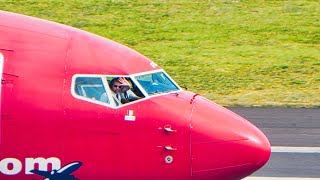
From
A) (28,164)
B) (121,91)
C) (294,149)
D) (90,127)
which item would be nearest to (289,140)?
(294,149)

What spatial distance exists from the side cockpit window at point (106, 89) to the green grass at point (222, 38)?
6674mm

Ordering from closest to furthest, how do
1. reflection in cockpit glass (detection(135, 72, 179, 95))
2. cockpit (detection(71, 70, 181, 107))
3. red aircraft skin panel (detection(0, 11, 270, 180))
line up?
1. red aircraft skin panel (detection(0, 11, 270, 180))
2. cockpit (detection(71, 70, 181, 107))
3. reflection in cockpit glass (detection(135, 72, 179, 95))

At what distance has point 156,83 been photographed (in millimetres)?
11719

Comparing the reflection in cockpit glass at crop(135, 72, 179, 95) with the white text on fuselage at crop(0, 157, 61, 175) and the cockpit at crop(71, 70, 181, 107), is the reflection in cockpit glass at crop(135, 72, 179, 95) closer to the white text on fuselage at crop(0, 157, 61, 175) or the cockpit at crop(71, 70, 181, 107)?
the cockpit at crop(71, 70, 181, 107)

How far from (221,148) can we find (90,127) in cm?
160

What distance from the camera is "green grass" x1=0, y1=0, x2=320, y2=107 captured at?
771 inches

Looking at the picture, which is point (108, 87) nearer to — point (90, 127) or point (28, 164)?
point (90, 127)

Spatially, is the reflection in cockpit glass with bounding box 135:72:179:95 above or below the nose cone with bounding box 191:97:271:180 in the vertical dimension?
above

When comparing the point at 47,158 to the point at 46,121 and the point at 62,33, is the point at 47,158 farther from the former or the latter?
the point at 62,33

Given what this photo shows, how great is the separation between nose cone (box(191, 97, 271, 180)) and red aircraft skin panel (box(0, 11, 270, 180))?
12mm

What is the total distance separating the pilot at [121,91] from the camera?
11.3m

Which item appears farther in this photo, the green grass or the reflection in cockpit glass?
the green grass

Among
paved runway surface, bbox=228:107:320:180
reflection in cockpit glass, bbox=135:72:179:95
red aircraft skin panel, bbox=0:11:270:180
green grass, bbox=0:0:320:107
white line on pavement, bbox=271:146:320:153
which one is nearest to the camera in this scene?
red aircraft skin panel, bbox=0:11:270:180

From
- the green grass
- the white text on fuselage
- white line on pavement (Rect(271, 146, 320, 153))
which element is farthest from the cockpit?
the green grass
